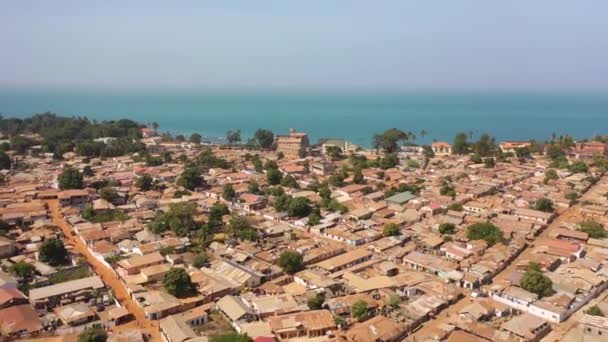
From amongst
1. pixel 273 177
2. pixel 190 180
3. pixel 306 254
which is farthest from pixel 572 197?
pixel 190 180

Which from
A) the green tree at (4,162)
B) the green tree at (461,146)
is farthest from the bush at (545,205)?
the green tree at (4,162)

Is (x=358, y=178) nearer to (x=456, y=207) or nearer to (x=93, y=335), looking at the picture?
(x=456, y=207)

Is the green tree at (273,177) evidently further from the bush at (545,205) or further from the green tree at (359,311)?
the green tree at (359,311)

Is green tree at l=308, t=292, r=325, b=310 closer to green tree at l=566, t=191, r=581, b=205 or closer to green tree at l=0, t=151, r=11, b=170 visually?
green tree at l=566, t=191, r=581, b=205

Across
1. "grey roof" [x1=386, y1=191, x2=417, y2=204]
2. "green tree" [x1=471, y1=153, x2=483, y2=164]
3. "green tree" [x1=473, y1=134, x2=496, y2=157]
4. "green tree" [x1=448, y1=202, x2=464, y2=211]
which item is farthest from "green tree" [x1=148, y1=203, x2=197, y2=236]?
"green tree" [x1=473, y1=134, x2=496, y2=157]

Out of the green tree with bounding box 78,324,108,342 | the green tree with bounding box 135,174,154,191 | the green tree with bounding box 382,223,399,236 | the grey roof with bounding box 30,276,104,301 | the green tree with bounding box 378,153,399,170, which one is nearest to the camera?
the green tree with bounding box 78,324,108,342
